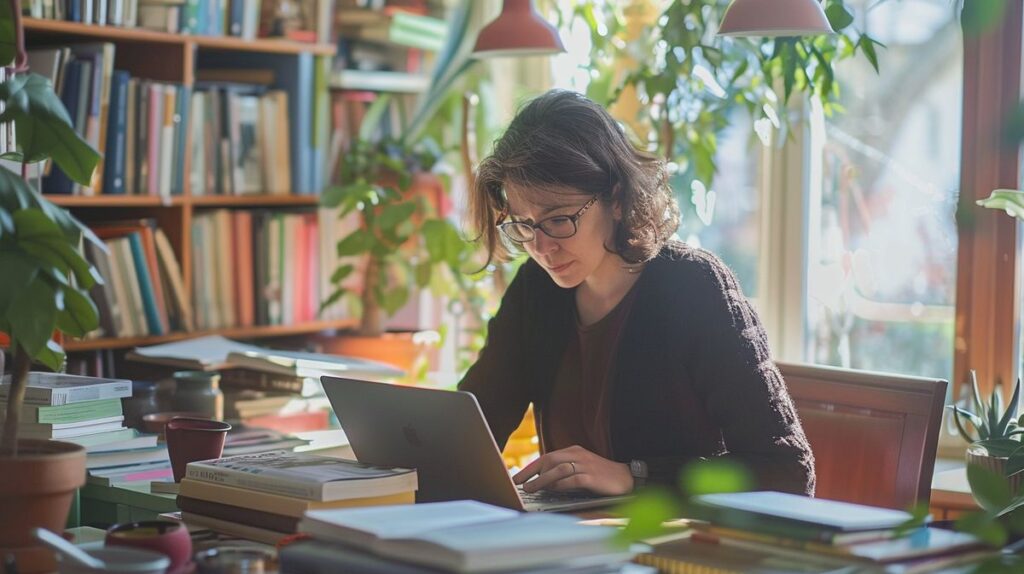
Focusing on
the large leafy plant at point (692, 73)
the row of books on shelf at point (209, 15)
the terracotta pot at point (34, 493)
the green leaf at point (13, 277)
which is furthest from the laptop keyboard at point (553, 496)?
the row of books on shelf at point (209, 15)

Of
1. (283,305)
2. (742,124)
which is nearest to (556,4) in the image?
(742,124)

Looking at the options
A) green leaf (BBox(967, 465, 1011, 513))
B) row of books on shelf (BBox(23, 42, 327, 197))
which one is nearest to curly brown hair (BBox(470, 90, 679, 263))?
row of books on shelf (BBox(23, 42, 327, 197))

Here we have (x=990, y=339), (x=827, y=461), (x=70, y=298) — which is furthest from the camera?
(x=990, y=339)

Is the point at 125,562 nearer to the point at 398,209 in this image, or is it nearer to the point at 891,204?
the point at 398,209

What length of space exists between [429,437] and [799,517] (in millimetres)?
466

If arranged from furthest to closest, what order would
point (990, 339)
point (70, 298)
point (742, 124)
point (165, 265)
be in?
point (742, 124), point (165, 265), point (990, 339), point (70, 298)

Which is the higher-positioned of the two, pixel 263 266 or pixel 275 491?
pixel 263 266

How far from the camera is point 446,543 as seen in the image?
1.08 metres

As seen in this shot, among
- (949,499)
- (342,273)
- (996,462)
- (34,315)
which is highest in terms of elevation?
(34,315)

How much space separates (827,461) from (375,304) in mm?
1712

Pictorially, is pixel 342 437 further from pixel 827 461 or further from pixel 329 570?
pixel 329 570

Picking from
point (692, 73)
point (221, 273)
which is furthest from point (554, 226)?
point (221, 273)

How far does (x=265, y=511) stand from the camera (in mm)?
1438

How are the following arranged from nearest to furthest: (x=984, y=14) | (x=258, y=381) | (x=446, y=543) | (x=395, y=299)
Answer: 1. (x=984, y=14)
2. (x=446, y=543)
3. (x=258, y=381)
4. (x=395, y=299)
